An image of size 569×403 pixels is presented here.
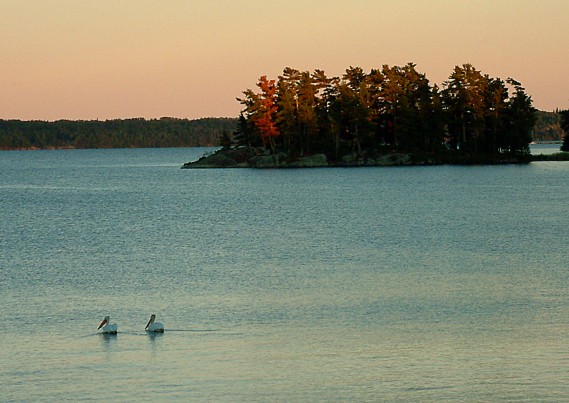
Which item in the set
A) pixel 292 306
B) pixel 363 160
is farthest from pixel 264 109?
pixel 292 306

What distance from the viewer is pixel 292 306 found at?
30594 mm

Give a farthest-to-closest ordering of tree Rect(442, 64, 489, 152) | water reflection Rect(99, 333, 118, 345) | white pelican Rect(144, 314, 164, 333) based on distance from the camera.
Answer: tree Rect(442, 64, 489, 152) → white pelican Rect(144, 314, 164, 333) → water reflection Rect(99, 333, 118, 345)

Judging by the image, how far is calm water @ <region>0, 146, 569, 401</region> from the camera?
21.6m

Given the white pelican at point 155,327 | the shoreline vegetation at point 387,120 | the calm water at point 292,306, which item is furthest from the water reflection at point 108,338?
the shoreline vegetation at point 387,120

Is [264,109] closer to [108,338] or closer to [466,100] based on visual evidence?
[466,100]

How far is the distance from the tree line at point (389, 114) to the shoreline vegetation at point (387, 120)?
127 mm

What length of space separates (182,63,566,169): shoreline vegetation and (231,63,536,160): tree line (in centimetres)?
13

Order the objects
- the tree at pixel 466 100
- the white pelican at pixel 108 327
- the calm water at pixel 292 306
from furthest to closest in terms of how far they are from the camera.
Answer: the tree at pixel 466 100 < the white pelican at pixel 108 327 < the calm water at pixel 292 306

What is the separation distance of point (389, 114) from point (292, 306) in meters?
98.9

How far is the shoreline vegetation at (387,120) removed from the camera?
4845 inches

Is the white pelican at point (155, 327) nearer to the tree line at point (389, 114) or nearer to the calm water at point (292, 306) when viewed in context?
the calm water at point (292, 306)

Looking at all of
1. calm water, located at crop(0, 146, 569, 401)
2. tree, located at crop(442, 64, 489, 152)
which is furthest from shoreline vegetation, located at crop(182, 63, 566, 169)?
calm water, located at crop(0, 146, 569, 401)

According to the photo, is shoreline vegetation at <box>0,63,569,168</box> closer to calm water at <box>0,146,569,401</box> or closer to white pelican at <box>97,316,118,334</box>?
calm water at <box>0,146,569,401</box>

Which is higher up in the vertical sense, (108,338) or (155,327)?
(155,327)
